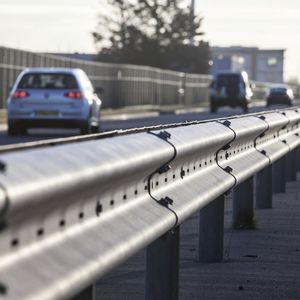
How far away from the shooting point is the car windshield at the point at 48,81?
30.3 meters

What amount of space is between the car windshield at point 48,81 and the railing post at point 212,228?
→ 847 inches

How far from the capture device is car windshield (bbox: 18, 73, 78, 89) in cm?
3027

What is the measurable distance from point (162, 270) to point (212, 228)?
2630 mm

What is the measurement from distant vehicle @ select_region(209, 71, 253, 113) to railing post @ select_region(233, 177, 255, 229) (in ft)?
188

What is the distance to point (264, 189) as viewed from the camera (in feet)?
41.9

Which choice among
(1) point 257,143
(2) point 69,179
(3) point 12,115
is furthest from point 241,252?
(3) point 12,115

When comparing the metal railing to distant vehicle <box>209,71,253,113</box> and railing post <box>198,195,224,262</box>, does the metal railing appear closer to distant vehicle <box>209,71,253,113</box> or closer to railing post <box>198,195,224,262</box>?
distant vehicle <box>209,71,253,113</box>

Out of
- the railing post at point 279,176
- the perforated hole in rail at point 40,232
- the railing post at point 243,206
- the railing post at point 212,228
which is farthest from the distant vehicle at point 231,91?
the perforated hole in rail at point 40,232

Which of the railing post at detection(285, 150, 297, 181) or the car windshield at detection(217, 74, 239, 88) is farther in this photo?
the car windshield at detection(217, 74, 239, 88)

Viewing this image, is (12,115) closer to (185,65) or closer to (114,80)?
(114,80)

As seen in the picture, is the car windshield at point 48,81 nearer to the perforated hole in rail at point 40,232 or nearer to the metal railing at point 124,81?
the metal railing at point 124,81

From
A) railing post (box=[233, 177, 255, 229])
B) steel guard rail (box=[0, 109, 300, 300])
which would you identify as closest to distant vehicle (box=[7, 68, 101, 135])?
railing post (box=[233, 177, 255, 229])

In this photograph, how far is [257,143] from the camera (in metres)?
11.0

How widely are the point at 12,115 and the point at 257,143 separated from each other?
19.7 metres
